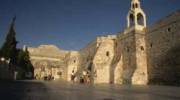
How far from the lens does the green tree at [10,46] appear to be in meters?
30.8

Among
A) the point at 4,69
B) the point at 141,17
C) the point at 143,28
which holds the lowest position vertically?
the point at 4,69

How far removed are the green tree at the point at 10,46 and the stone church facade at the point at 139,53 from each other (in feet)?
43.2

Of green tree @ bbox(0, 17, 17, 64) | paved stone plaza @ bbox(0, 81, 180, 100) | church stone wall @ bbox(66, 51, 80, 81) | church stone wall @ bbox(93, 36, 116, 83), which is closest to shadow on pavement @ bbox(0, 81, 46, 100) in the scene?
paved stone plaza @ bbox(0, 81, 180, 100)

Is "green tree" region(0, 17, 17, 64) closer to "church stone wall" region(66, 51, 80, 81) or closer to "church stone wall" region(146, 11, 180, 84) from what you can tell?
"church stone wall" region(66, 51, 80, 81)

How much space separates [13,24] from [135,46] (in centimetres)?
2313

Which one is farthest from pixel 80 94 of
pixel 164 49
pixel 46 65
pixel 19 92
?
pixel 46 65

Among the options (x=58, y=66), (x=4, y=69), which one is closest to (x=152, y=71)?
(x=4, y=69)

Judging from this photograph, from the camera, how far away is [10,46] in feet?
105

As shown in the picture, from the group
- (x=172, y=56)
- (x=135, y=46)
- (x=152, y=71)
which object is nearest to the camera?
(x=172, y=56)

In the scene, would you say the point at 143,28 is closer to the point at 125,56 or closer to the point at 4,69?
the point at 125,56

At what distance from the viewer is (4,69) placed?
23.9 metres

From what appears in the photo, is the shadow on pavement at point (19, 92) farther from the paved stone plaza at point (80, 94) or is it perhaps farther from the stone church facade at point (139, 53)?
the stone church facade at point (139, 53)

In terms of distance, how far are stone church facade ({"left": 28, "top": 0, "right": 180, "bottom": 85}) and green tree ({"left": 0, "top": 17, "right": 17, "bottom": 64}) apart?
13168mm

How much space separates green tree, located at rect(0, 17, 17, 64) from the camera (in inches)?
1211
